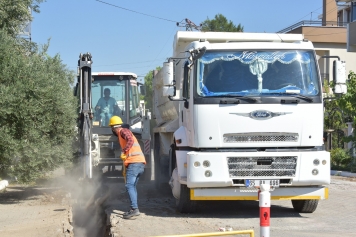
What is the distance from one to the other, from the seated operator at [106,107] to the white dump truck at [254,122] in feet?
21.4

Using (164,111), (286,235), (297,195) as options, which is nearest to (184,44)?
(164,111)

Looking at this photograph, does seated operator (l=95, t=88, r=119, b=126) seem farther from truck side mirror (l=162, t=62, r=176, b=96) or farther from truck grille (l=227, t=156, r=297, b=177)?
truck grille (l=227, t=156, r=297, b=177)

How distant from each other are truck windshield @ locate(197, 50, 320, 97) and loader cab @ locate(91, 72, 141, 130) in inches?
276

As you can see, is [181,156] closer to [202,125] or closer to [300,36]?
[202,125]

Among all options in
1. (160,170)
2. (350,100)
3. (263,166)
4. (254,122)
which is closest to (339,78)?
(254,122)

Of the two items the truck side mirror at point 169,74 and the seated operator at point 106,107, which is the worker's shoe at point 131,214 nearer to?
the truck side mirror at point 169,74

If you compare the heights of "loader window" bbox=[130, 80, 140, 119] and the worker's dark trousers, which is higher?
"loader window" bbox=[130, 80, 140, 119]

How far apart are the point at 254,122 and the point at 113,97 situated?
7.82 m

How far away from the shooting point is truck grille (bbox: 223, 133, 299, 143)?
9.98 metres

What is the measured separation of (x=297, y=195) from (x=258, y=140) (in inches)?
45.2

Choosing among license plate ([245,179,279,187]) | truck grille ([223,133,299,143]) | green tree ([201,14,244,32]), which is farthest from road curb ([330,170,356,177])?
green tree ([201,14,244,32])

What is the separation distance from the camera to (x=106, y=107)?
16.9m

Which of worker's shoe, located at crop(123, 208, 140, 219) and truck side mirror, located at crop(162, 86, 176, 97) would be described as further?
truck side mirror, located at crop(162, 86, 176, 97)

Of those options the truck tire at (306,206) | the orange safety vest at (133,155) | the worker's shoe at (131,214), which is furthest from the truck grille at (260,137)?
the worker's shoe at (131,214)
